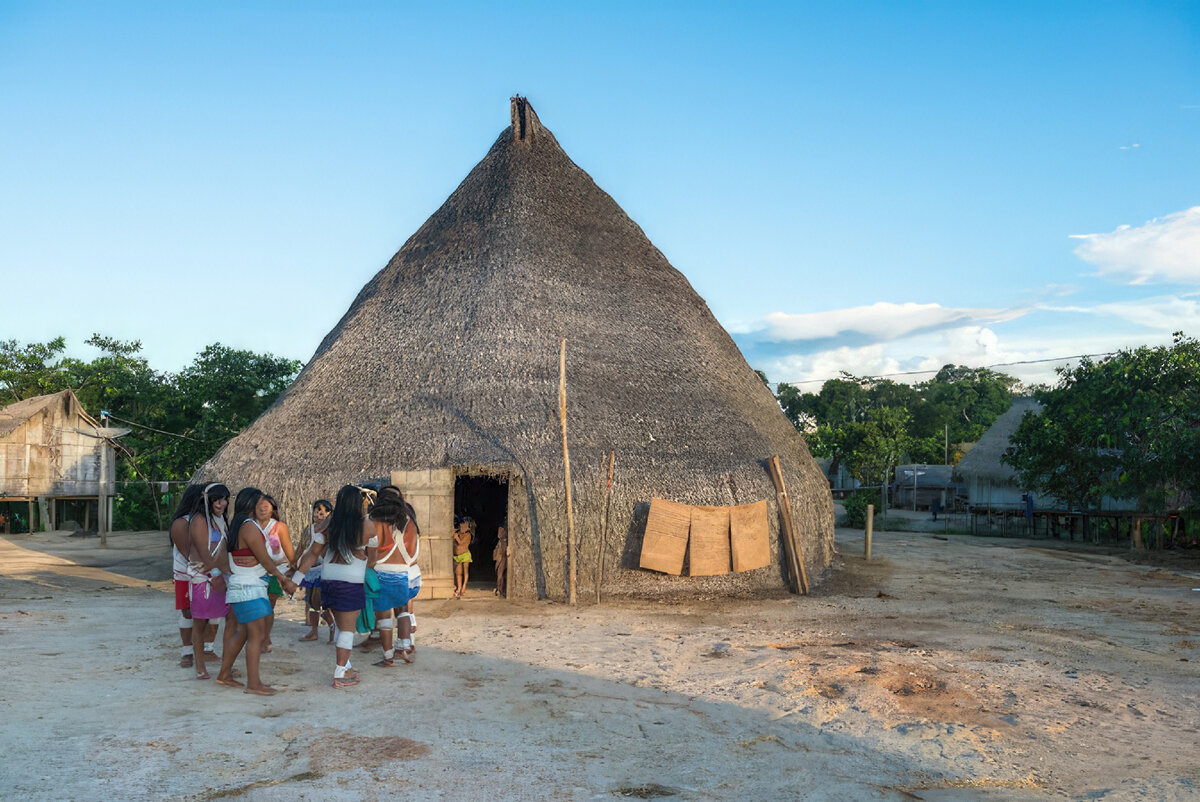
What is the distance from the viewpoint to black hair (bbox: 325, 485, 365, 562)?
6672 millimetres

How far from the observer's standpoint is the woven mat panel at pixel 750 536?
1188 cm

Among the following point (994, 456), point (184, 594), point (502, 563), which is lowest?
point (502, 563)

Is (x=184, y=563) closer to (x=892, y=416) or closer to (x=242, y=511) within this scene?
(x=242, y=511)

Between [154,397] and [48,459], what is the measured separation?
4.76 metres

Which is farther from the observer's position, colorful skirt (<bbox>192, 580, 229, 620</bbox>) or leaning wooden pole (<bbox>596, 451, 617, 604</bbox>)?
leaning wooden pole (<bbox>596, 451, 617, 604</bbox>)

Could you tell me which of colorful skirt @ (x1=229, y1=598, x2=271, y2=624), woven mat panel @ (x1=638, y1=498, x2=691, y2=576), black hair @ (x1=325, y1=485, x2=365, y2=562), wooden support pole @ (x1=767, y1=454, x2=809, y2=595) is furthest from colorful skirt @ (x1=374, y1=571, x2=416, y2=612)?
wooden support pole @ (x1=767, y1=454, x2=809, y2=595)

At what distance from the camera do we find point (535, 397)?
40.4 ft

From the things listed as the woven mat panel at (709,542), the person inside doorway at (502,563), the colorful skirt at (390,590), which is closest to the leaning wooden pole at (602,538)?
the woven mat panel at (709,542)

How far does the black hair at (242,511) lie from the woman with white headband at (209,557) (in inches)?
12.3

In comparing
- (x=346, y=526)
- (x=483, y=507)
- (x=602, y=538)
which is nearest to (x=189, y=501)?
(x=346, y=526)

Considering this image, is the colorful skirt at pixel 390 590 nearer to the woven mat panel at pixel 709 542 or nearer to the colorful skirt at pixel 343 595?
the colorful skirt at pixel 343 595

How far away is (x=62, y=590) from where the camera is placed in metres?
12.6

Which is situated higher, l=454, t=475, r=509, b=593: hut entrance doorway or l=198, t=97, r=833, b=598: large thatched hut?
l=198, t=97, r=833, b=598: large thatched hut

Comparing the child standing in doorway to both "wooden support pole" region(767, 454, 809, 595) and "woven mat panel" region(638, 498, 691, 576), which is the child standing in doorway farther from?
"wooden support pole" region(767, 454, 809, 595)
